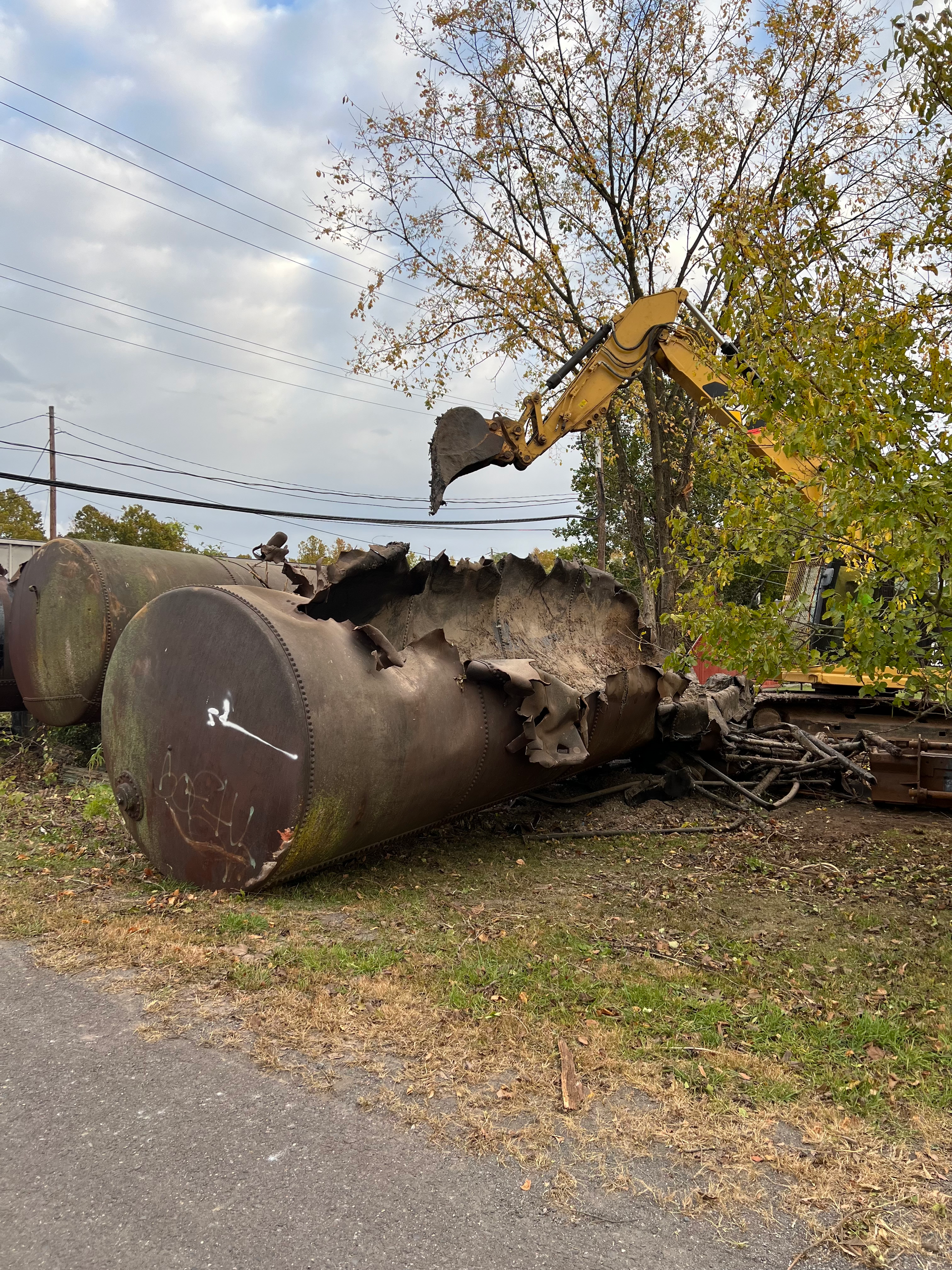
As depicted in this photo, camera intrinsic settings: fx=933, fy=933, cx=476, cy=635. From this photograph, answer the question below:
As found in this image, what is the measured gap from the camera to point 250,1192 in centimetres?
264

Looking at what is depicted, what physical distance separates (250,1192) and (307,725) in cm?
248

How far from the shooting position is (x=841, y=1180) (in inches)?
108

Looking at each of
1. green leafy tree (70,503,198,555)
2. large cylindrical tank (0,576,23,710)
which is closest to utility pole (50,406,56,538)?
green leafy tree (70,503,198,555)

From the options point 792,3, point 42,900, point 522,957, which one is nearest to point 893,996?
point 522,957

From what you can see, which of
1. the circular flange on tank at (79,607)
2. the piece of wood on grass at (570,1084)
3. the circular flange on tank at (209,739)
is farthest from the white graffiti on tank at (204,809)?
the circular flange on tank at (79,607)

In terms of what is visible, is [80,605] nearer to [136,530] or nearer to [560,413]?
[560,413]

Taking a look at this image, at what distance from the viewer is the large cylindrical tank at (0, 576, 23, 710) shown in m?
10.2

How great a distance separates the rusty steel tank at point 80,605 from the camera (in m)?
8.47

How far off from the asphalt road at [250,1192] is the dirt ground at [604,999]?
0.13 metres

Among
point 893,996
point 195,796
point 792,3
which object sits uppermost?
point 792,3

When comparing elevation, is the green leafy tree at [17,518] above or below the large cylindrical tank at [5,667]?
above

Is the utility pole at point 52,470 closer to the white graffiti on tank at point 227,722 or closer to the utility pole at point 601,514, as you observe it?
the utility pole at point 601,514

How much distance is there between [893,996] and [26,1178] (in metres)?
3.62

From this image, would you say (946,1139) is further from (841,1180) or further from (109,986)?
(109,986)
